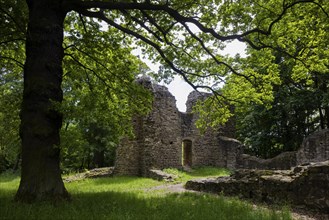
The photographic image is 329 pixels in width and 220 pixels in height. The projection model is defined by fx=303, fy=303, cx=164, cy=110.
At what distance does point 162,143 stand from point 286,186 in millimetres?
10600

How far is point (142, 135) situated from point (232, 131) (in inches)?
386

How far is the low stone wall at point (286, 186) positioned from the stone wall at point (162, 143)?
7484mm

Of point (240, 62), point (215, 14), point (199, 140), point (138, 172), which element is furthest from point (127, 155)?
point (215, 14)

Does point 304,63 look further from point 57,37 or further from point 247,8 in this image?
point 57,37

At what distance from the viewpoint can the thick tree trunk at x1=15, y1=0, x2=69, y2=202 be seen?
6207 millimetres

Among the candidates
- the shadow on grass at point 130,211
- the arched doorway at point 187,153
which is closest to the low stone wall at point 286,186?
the shadow on grass at point 130,211

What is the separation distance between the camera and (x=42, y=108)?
6.54 metres

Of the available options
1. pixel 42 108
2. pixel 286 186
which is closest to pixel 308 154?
pixel 286 186


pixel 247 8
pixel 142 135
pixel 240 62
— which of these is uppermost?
pixel 247 8

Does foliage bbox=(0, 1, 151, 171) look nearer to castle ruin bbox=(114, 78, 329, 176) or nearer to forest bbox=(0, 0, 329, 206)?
forest bbox=(0, 0, 329, 206)

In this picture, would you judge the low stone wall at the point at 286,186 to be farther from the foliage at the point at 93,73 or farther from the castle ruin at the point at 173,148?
the castle ruin at the point at 173,148

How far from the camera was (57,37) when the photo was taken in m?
7.04

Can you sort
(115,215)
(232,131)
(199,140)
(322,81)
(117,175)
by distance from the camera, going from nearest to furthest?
(115,215) → (117,175) → (322,81) → (199,140) → (232,131)

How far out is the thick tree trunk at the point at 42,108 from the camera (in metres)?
6.21
